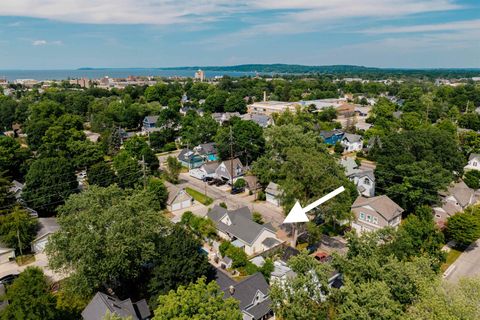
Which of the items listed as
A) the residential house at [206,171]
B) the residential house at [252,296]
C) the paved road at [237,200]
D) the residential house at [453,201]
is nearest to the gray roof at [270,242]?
the paved road at [237,200]

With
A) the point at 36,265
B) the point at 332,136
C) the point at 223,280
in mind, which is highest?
the point at 332,136

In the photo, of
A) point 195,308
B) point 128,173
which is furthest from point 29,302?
point 128,173

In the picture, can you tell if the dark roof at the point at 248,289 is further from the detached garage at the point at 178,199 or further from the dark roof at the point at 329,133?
the dark roof at the point at 329,133

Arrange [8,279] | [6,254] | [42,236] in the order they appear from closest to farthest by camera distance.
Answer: [8,279] → [6,254] → [42,236]

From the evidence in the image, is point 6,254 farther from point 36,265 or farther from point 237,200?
point 237,200

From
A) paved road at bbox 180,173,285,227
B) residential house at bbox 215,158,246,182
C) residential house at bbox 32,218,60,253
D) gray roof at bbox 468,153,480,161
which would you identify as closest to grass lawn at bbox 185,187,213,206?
paved road at bbox 180,173,285,227

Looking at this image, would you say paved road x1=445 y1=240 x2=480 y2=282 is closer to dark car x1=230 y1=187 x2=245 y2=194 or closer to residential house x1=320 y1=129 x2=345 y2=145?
dark car x1=230 y1=187 x2=245 y2=194
